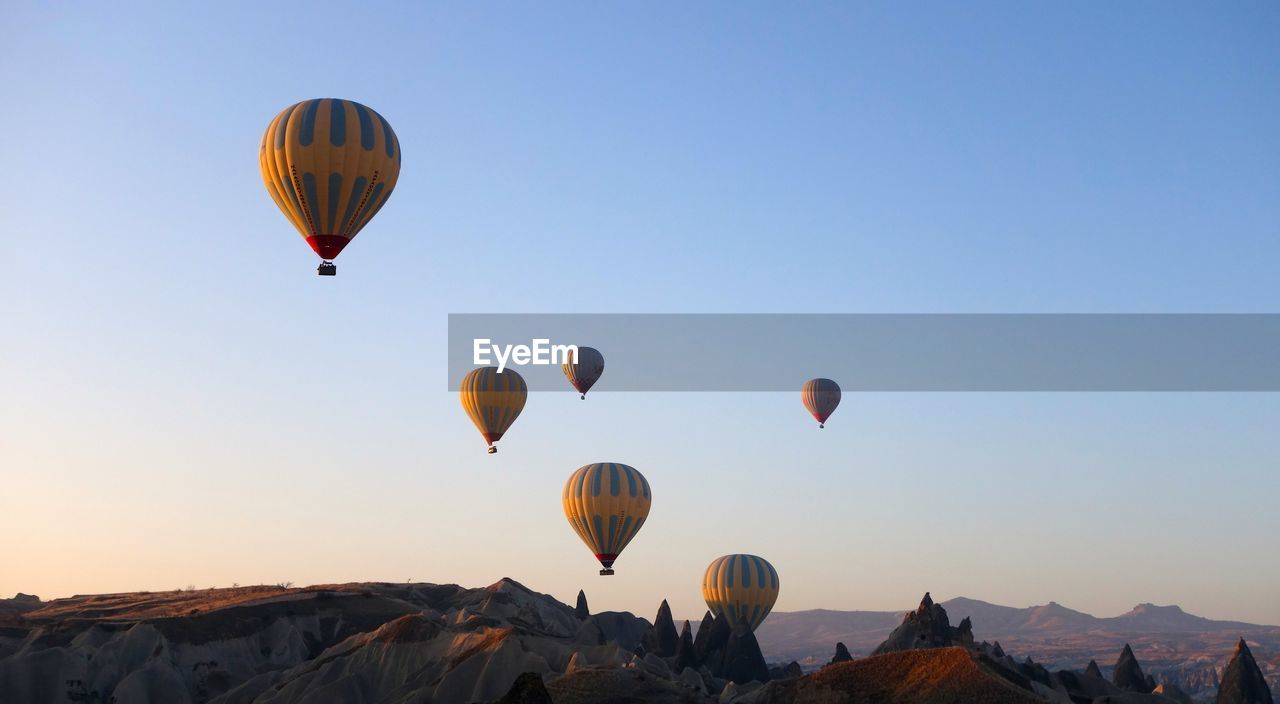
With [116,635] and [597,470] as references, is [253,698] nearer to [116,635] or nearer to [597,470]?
[116,635]

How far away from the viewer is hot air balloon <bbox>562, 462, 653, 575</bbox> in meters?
107

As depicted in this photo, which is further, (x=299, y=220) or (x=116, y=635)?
(x=116, y=635)

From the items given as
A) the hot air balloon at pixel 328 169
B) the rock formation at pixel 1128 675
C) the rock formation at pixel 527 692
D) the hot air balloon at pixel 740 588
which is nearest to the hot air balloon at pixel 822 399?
the hot air balloon at pixel 740 588

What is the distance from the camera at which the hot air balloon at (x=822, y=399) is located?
135625mm

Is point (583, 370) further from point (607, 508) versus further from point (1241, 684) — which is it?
point (1241, 684)

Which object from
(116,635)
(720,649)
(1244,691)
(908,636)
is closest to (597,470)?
(720,649)

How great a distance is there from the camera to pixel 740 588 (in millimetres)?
126500

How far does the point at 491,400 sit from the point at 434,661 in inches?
836

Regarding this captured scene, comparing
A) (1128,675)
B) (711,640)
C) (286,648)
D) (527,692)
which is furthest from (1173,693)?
(527,692)

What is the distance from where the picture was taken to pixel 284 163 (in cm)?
7062

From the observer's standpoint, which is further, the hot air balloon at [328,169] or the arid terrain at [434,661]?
the hot air balloon at [328,169]

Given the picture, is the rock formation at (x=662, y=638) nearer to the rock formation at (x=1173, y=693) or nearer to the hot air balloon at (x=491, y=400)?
the hot air balloon at (x=491, y=400)

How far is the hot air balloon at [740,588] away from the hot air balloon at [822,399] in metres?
16.5

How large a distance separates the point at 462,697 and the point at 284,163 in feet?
122
